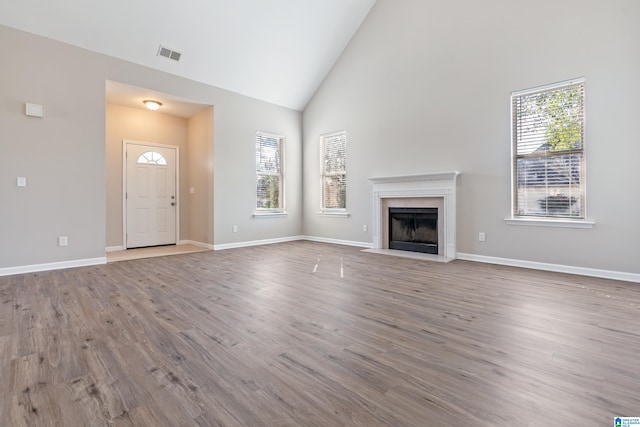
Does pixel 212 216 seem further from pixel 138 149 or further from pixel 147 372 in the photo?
pixel 147 372

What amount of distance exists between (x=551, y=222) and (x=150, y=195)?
6.81 m

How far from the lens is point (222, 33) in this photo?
505cm

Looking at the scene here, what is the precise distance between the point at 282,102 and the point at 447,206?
419 cm

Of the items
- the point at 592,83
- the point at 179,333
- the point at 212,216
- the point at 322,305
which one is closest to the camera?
the point at 179,333

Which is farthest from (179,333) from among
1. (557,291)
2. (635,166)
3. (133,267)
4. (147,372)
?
(635,166)

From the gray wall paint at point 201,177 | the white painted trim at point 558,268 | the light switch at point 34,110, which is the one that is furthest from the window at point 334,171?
the light switch at point 34,110

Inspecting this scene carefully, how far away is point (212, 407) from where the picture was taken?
1.38m

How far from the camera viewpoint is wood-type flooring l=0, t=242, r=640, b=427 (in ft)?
4.43

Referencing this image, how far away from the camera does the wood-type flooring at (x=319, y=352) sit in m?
1.35

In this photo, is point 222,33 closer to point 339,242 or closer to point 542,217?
point 339,242

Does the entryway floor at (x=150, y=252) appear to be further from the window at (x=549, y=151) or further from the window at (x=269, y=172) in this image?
the window at (x=549, y=151)

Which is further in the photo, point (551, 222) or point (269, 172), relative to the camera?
point (269, 172)

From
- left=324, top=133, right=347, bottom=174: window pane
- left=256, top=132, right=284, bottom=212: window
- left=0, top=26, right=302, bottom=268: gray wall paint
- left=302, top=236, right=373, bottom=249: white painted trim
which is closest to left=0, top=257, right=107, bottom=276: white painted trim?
left=0, top=26, right=302, bottom=268: gray wall paint

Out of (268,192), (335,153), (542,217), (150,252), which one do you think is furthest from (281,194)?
(542,217)
